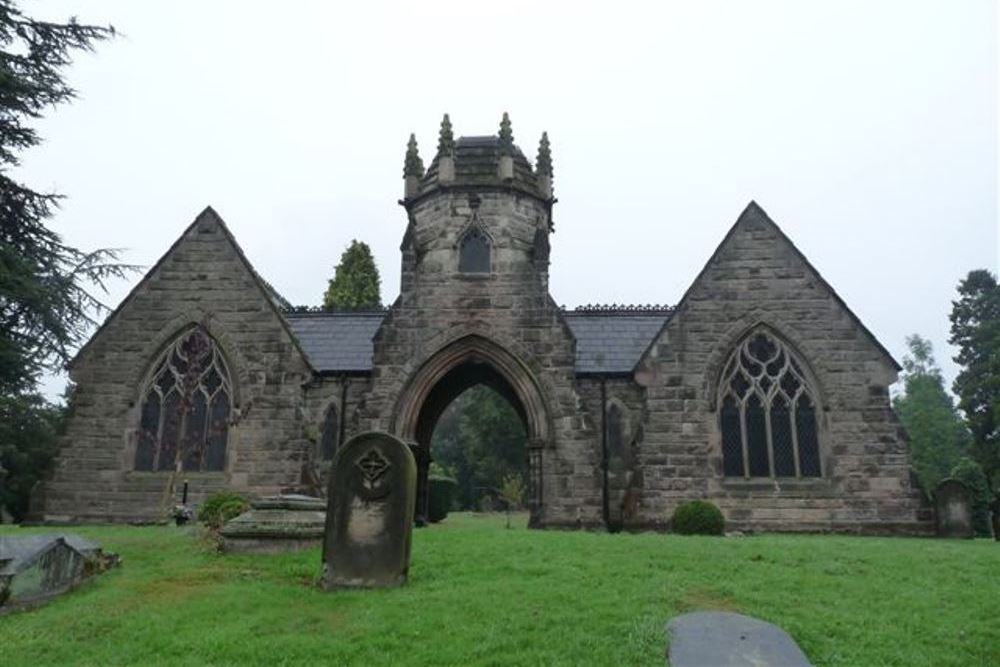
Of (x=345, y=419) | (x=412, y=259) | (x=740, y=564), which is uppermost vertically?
(x=412, y=259)

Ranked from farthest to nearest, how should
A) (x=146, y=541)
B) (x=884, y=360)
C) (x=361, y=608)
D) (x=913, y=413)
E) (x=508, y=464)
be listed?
(x=913, y=413) → (x=508, y=464) → (x=884, y=360) → (x=146, y=541) → (x=361, y=608)

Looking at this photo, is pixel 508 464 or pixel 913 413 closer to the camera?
pixel 508 464

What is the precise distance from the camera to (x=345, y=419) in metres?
18.9

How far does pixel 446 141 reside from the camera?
20062mm

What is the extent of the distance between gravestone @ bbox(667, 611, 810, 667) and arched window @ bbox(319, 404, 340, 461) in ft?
42.5

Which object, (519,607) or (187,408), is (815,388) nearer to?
(519,607)

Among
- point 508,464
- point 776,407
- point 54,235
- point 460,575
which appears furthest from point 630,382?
point 508,464

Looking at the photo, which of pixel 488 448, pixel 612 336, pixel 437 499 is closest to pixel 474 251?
pixel 612 336

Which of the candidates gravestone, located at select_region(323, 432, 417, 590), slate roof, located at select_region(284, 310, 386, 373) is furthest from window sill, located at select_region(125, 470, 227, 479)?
gravestone, located at select_region(323, 432, 417, 590)

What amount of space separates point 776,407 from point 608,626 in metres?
11.4

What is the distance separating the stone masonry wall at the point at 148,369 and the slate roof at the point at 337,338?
4.00 ft

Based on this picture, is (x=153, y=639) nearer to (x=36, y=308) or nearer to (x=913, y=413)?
(x=36, y=308)

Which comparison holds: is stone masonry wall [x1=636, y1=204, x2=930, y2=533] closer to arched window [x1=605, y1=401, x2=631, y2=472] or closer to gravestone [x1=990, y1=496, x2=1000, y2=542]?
arched window [x1=605, y1=401, x2=631, y2=472]

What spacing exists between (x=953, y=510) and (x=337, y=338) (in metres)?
16.2
